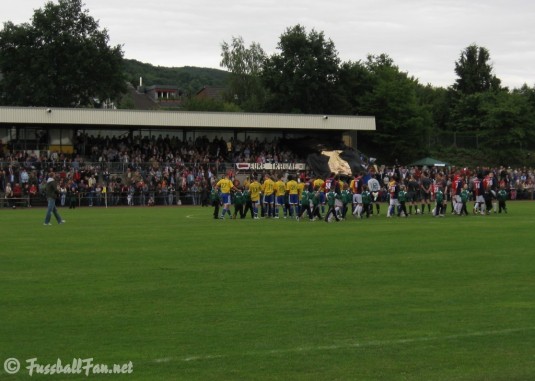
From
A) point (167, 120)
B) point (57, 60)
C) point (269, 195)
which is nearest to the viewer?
point (269, 195)

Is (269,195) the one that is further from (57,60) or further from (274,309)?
(57,60)

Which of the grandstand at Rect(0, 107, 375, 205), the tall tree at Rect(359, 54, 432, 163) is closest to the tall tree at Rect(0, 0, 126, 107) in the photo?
the grandstand at Rect(0, 107, 375, 205)

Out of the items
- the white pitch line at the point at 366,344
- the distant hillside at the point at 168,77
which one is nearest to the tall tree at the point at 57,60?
the white pitch line at the point at 366,344

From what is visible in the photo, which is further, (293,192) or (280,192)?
(280,192)

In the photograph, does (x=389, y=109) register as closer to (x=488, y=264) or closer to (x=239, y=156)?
(x=239, y=156)

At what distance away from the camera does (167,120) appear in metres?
61.2

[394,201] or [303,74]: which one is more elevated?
[303,74]

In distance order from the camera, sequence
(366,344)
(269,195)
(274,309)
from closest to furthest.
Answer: (366,344) → (274,309) → (269,195)

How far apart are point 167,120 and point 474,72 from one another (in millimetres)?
47000

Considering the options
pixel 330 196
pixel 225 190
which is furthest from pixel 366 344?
pixel 225 190

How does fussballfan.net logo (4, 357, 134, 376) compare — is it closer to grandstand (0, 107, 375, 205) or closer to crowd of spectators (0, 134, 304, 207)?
crowd of spectators (0, 134, 304, 207)

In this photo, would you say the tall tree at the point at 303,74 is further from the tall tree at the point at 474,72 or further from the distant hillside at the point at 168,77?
the distant hillside at the point at 168,77

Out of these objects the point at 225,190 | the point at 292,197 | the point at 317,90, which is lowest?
the point at 292,197

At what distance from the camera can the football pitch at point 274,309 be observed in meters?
9.23
